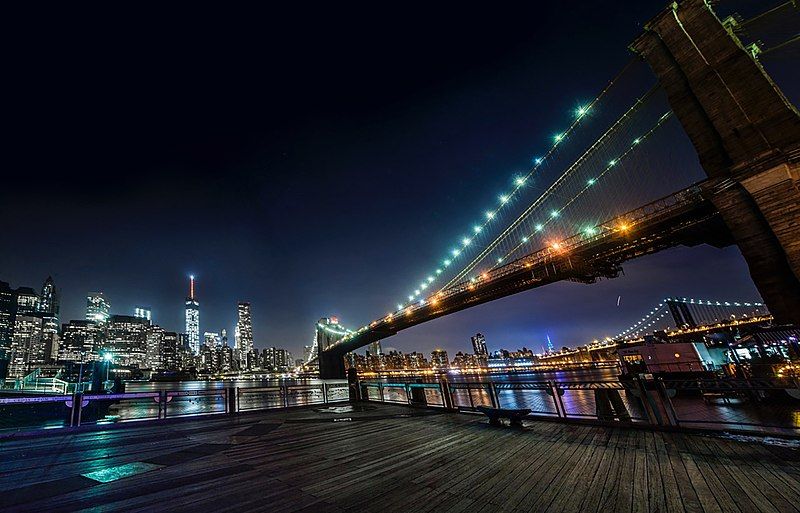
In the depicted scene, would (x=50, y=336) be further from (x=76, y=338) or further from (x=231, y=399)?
(x=231, y=399)

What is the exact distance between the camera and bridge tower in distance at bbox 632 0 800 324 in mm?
10961

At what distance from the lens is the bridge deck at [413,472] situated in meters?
3.38

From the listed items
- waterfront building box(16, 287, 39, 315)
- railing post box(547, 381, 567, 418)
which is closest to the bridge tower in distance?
railing post box(547, 381, 567, 418)

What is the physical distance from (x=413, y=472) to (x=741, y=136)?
17.1 metres

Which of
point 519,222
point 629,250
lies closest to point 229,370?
point 519,222

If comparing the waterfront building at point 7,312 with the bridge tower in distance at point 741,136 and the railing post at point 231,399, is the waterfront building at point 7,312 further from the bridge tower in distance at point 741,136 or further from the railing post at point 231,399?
the bridge tower in distance at point 741,136

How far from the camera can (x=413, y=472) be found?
4.40 m

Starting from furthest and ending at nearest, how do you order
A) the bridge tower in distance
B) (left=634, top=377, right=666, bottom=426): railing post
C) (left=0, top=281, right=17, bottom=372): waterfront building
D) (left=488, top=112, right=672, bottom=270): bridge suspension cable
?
(left=0, top=281, right=17, bottom=372): waterfront building → (left=488, top=112, right=672, bottom=270): bridge suspension cable → the bridge tower in distance → (left=634, top=377, right=666, bottom=426): railing post

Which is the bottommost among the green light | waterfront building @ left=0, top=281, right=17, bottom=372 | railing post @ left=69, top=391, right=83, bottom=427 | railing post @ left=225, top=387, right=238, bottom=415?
the green light

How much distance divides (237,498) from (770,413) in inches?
651

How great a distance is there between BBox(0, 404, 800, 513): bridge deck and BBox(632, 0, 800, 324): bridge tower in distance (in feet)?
33.5

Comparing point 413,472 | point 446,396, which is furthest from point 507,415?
point 413,472

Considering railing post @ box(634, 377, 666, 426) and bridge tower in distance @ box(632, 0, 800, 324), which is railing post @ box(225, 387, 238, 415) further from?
bridge tower in distance @ box(632, 0, 800, 324)

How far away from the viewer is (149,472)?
4.66 meters
